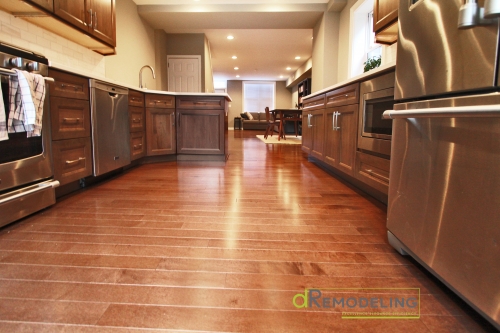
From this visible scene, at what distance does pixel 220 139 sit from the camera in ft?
13.2

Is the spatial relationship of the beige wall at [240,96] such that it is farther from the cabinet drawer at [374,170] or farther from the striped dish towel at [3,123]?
the striped dish towel at [3,123]

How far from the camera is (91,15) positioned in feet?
9.76

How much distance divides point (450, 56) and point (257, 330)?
982mm

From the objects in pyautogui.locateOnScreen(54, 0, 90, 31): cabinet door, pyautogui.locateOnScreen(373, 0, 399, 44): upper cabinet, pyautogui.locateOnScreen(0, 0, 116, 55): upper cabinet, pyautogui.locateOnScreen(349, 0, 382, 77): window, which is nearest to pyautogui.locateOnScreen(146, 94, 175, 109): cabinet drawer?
pyautogui.locateOnScreen(0, 0, 116, 55): upper cabinet

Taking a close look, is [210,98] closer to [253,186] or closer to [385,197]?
[253,186]

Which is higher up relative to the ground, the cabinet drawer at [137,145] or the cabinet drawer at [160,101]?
the cabinet drawer at [160,101]

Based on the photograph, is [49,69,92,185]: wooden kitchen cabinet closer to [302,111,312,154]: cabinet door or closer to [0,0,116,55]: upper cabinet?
[0,0,116,55]: upper cabinet

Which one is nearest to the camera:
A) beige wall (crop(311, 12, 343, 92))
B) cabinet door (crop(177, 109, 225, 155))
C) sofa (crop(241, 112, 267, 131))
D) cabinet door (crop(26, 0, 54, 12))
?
cabinet door (crop(26, 0, 54, 12))

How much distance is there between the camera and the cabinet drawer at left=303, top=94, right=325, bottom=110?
10.9ft

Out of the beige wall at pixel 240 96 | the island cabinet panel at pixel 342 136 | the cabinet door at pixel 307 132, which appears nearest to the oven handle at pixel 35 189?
the island cabinet panel at pixel 342 136

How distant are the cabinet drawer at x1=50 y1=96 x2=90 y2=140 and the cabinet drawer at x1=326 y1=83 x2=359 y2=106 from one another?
2.11 metres

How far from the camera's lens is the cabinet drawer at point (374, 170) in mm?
1842

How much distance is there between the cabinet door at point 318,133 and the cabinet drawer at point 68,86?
2.29m

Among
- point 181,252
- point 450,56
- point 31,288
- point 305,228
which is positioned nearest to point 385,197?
point 305,228
